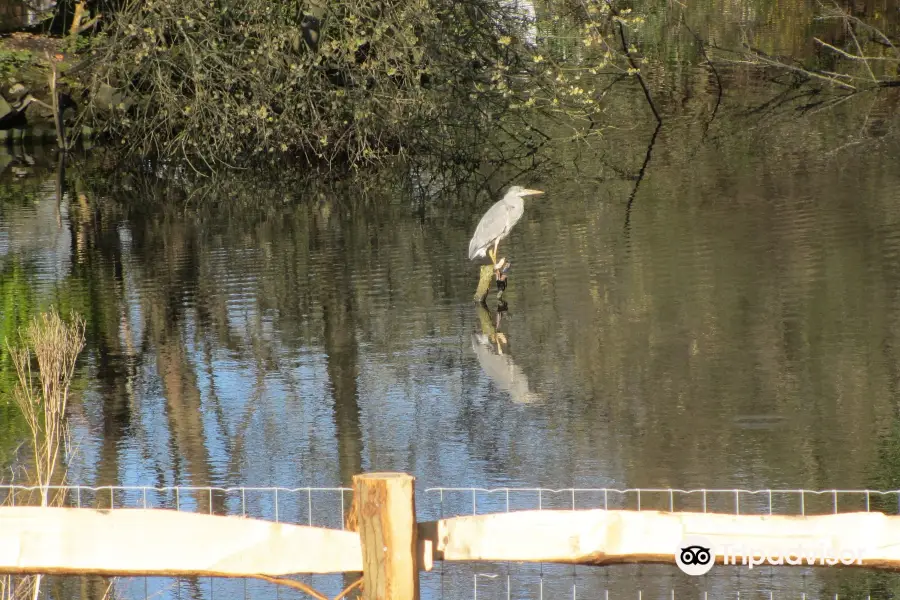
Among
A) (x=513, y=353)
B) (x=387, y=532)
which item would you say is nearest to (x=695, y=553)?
(x=387, y=532)

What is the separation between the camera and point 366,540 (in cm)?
451

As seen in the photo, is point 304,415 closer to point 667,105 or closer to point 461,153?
point 461,153

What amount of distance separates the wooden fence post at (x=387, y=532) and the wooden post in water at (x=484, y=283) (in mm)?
9052

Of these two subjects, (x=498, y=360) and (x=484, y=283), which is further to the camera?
(x=484, y=283)

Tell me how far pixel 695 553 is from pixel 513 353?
24.5 feet

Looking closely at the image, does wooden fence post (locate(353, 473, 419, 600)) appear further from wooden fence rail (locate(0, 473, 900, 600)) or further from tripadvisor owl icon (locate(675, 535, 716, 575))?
tripadvisor owl icon (locate(675, 535, 716, 575))

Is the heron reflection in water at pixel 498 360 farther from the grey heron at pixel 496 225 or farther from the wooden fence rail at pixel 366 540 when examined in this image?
the wooden fence rail at pixel 366 540

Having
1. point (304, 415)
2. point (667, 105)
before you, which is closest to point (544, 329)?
point (304, 415)

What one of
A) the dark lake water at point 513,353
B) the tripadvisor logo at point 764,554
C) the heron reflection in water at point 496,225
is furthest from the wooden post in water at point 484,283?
the tripadvisor logo at point 764,554

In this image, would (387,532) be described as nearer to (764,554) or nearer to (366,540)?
(366,540)

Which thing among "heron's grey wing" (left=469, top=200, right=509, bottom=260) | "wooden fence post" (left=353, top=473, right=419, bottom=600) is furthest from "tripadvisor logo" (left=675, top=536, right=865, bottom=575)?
"heron's grey wing" (left=469, top=200, right=509, bottom=260)

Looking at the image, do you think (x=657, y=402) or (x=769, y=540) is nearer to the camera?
(x=769, y=540)

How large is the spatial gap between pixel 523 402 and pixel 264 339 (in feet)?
10.6

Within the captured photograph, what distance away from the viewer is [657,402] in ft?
33.3
